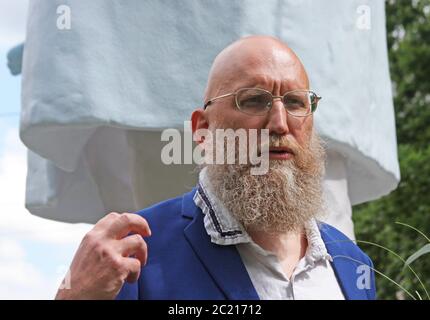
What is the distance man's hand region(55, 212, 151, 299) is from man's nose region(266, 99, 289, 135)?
42 cm

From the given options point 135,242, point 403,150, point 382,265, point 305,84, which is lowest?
point 382,265

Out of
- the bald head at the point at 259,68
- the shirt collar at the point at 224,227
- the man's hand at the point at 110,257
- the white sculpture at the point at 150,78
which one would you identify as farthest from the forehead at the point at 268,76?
the white sculpture at the point at 150,78

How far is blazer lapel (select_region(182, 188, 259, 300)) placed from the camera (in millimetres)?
1708

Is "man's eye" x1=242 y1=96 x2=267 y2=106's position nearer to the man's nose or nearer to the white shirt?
the man's nose

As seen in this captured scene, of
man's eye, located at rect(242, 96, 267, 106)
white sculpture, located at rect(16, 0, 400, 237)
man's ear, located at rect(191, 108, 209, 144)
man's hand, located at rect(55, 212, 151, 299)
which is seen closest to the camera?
man's hand, located at rect(55, 212, 151, 299)

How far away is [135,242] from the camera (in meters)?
1.49

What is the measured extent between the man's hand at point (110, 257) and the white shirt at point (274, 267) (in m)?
0.32

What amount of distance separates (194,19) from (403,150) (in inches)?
195

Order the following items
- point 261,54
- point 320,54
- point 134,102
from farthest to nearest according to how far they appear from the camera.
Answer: point 320,54 → point 134,102 → point 261,54

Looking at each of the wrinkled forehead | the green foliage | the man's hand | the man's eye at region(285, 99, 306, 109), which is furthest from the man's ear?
the green foliage

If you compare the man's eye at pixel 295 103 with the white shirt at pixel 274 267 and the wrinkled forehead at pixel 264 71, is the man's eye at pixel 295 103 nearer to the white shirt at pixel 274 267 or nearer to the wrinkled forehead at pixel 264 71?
the wrinkled forehead at pixel 264 71

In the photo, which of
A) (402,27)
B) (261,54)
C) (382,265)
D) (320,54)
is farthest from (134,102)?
(402,27)

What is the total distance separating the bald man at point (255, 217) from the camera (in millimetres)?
1738

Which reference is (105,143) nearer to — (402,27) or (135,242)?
(135,242)
